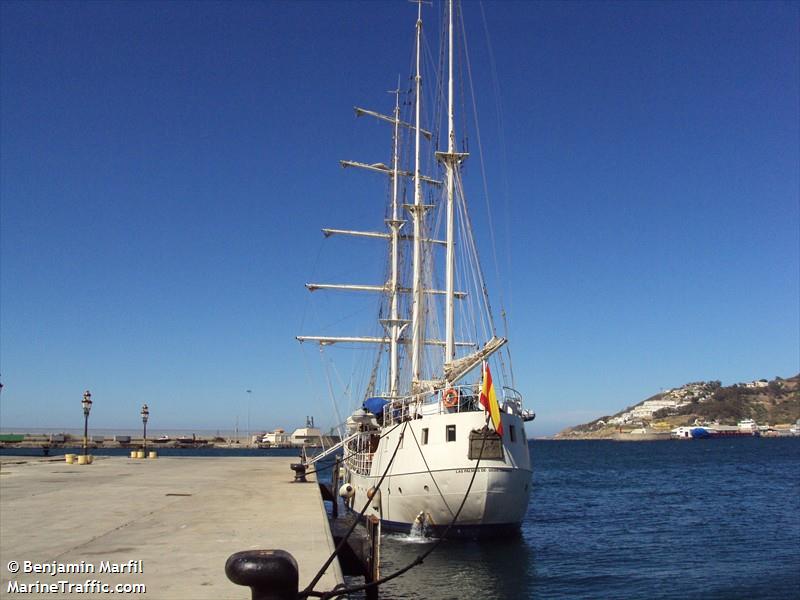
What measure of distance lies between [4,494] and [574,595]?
20405mm

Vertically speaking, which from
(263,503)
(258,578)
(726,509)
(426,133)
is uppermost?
(426,133)

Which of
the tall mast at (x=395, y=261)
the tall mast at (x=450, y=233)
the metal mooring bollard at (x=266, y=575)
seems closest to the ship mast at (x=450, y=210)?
the tall mast at (x=450, y=233)

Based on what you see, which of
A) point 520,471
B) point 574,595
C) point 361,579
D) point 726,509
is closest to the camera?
point 574,595

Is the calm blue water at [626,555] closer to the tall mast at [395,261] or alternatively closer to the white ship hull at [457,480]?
the white ship hull at [457,480]

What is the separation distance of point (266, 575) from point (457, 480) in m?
24.6

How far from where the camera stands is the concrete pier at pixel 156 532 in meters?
11.0

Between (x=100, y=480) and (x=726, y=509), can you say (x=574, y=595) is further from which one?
(x=726, y=509)

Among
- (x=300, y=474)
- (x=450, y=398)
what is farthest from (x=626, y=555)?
(x=300, y=474)

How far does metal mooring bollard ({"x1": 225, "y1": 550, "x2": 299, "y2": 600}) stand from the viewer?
3.08 metres

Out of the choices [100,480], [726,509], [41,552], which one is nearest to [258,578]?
[41,552]

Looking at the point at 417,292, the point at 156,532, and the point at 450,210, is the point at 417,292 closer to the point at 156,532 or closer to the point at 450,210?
the point at 450,210

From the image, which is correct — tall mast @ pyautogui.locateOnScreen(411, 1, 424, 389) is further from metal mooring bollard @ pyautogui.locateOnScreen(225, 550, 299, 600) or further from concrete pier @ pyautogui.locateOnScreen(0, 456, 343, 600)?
metal mooring bollard @ pyautogui.locateOnScreen(225, 550, 299, 600)

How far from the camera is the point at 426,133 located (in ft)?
184

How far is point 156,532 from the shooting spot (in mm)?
15852
